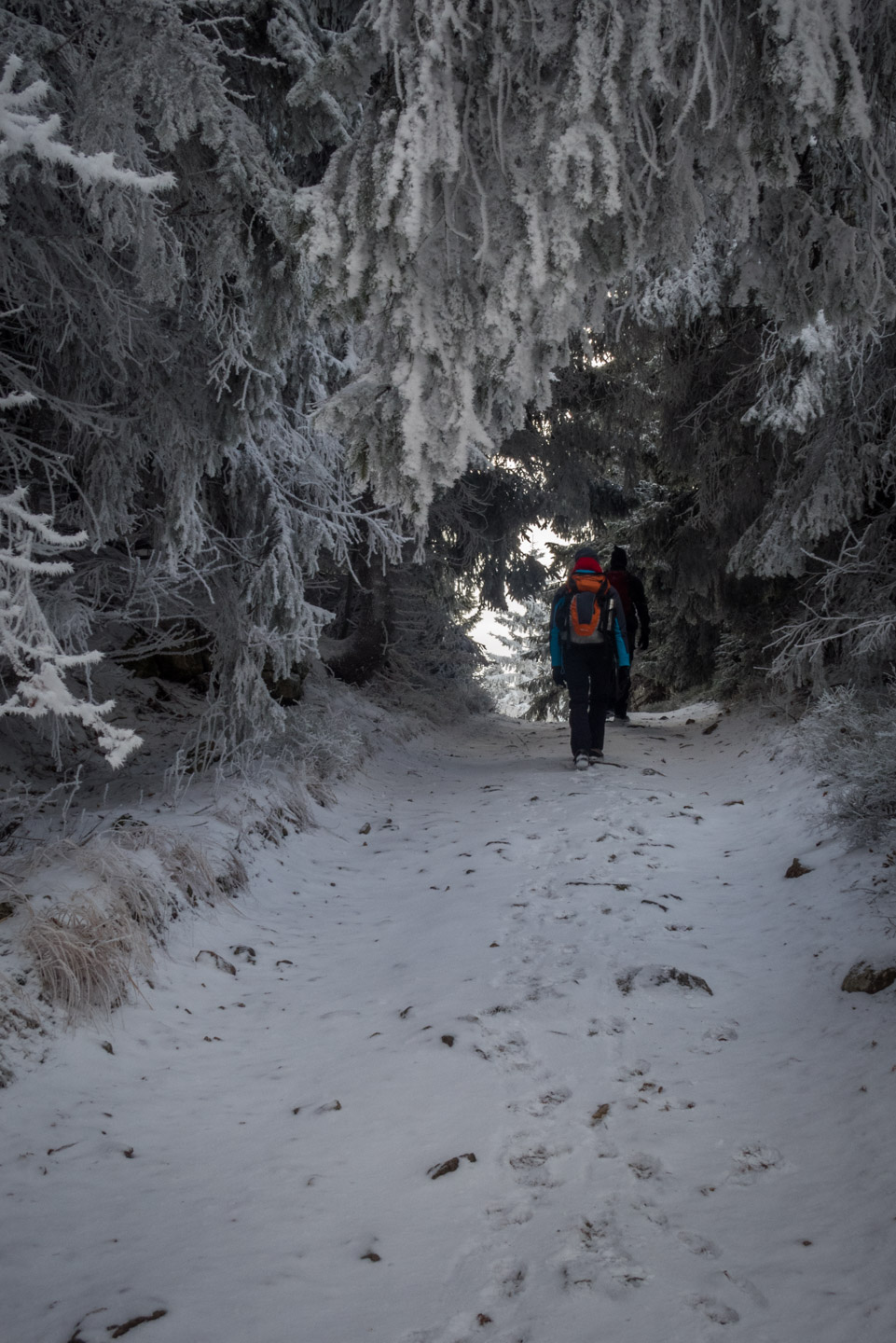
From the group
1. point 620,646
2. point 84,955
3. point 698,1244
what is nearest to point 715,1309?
point 698,1244

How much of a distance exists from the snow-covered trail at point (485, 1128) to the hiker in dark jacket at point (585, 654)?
3340mm

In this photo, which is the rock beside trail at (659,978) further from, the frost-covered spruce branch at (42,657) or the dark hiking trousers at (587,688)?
the dark hiking trousers at (587,688)

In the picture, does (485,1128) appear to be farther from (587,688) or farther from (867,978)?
(587,688)

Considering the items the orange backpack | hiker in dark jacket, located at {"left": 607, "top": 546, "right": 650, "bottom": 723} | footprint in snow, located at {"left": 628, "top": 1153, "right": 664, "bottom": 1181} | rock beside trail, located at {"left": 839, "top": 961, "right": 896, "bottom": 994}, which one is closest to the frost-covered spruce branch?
footprint in snow, located at {"left": 628, "top": 1153, "right": 664, "bottom": 1181}

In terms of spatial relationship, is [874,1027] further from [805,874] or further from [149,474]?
[149,474]

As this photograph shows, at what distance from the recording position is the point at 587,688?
8547mm

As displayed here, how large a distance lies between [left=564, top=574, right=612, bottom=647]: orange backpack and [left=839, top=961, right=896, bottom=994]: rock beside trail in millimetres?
4996

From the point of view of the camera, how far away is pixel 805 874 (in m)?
4.71

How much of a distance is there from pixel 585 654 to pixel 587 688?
411 mm

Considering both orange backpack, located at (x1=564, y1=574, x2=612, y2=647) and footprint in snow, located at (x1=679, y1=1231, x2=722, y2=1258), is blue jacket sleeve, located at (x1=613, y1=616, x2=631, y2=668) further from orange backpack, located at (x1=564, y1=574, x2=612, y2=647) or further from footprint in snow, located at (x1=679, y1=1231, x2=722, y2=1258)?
footprint in snow, located at (x1=679, y1=1231, x2=722, y2=1258)

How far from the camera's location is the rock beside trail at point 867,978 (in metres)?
3.24

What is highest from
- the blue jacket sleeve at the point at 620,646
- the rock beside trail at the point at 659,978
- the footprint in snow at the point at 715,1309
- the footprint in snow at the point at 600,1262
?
the blue jacket sleeve at the point at 620,646

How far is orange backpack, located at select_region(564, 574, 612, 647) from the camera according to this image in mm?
8078

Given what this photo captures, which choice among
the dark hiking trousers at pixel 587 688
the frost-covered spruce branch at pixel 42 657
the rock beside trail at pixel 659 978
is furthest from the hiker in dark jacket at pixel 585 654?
the frost-covered spruce branch at pixel 42 657
